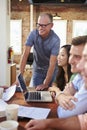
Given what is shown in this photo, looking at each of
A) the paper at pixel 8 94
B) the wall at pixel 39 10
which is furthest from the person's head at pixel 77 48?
the wall at pixel 39 10

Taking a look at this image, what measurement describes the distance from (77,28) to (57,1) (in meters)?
4.53

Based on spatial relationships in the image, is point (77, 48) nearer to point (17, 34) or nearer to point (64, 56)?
point (64, 56)

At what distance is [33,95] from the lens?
2076 millimetres

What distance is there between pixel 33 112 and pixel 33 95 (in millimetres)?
419

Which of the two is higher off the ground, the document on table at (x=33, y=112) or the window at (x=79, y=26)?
the window at (x=79, y=26)

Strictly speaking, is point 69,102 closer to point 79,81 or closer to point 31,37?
point 79,81

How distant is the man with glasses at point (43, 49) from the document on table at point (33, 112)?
87cm

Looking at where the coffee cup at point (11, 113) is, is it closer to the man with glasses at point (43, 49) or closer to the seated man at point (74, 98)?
the seated man at point (74, 98)

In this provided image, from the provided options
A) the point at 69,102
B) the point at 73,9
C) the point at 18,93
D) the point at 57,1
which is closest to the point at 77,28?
the point at 73,9

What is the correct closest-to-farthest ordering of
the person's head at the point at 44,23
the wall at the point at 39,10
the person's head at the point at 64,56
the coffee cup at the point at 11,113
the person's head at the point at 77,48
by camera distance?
the coffee cup at the point at 11,113 < the person's head at the point at 77,48 < the person's head at the point at 64,56 < the person's head at the point at 44,23 < the wall at the point at 39,10

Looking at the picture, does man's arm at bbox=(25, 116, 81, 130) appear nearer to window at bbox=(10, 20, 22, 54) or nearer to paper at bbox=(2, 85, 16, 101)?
paper at bbox=(2, 85, 16, 101)

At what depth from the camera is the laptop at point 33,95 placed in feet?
6.52

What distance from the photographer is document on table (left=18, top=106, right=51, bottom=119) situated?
157 cm

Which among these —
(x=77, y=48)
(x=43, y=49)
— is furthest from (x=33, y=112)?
(x=43, y=49)
